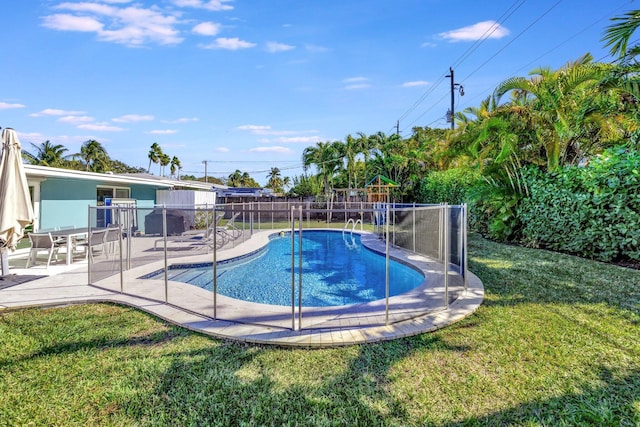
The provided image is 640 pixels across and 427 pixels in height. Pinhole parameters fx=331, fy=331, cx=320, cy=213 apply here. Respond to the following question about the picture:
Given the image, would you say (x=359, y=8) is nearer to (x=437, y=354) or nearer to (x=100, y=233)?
(x=100, y=233)

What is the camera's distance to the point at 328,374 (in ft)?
11.0

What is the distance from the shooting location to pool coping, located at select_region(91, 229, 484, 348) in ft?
13.6

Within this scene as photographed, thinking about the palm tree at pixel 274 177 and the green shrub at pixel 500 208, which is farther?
the palm tree at pixel 274 177

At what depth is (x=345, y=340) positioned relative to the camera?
404cm

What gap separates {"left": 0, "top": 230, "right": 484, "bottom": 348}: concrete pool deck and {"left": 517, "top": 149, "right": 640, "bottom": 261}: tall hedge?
146 inches

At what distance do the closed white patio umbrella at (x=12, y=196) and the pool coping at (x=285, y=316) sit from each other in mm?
1612

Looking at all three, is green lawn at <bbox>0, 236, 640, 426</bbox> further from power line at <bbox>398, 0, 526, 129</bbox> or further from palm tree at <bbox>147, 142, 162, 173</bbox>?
palm tree at <bbox>147, 142, 162, 173</bbox>

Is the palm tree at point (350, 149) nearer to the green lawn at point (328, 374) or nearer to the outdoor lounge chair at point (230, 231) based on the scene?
the outdoor lounge chair at point (230, 231)

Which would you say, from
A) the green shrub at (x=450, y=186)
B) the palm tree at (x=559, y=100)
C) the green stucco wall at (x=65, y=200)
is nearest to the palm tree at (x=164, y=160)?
the green stucco wall at (x=65, y=200)

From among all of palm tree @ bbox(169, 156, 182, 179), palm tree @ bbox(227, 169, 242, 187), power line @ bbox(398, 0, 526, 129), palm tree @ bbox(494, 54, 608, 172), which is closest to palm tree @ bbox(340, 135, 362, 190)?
power line @ bbox(398, 0, 526, 129)

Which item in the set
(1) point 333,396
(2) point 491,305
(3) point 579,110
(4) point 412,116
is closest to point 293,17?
(3) point 579,110

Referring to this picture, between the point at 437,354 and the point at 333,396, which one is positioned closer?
the point at 333,396

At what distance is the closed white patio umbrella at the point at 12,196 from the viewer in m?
5.23

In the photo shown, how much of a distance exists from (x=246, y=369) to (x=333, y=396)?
999 mm
